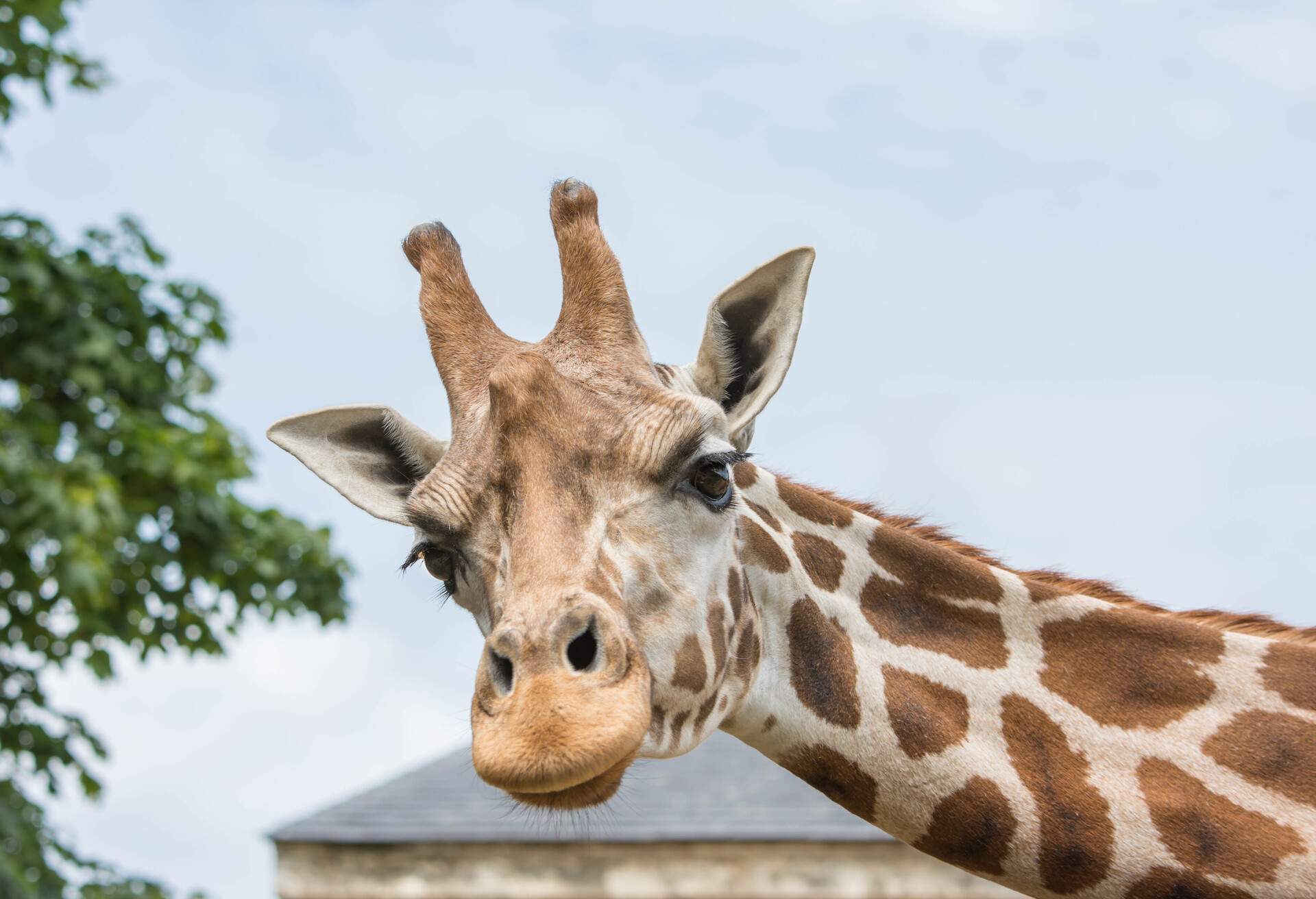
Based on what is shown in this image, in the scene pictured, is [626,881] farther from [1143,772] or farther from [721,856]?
[1143,772]

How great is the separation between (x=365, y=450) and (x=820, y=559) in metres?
1.44

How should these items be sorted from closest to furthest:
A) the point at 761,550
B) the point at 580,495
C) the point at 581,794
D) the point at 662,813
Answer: the point at 581,794 < the point at 580,495 < the point at 761,550 < the point at 662,813

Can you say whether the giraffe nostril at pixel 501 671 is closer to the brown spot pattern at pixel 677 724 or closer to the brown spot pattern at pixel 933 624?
the brown spot pattern at pixel 677 724

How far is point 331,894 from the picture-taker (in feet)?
60.0

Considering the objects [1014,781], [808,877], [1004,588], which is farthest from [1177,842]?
[808,877]

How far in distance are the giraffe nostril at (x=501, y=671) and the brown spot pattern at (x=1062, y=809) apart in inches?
56.4

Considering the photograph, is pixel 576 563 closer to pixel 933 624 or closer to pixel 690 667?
pixel 690 667

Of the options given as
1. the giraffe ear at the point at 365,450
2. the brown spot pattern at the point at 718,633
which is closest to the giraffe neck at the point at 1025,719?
the brown spot pattern at the point at 718,633

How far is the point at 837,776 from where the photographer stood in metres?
3.82

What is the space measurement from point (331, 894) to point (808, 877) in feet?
20.6

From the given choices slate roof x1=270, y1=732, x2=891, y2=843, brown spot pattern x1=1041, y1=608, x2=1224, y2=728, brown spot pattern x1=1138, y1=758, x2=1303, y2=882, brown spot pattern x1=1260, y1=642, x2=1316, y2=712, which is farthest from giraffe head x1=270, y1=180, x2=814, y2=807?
slate roof x1=270, y1=732, x2=891, y2=843

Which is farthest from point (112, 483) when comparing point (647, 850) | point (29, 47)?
point (647, 850)

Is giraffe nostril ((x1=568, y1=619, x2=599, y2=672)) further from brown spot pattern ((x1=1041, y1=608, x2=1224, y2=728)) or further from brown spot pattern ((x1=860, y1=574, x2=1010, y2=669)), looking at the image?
brown spot pattern ((x1=1041, y1=608, x2=1224, y2=728))

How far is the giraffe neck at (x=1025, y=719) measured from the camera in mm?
3613
